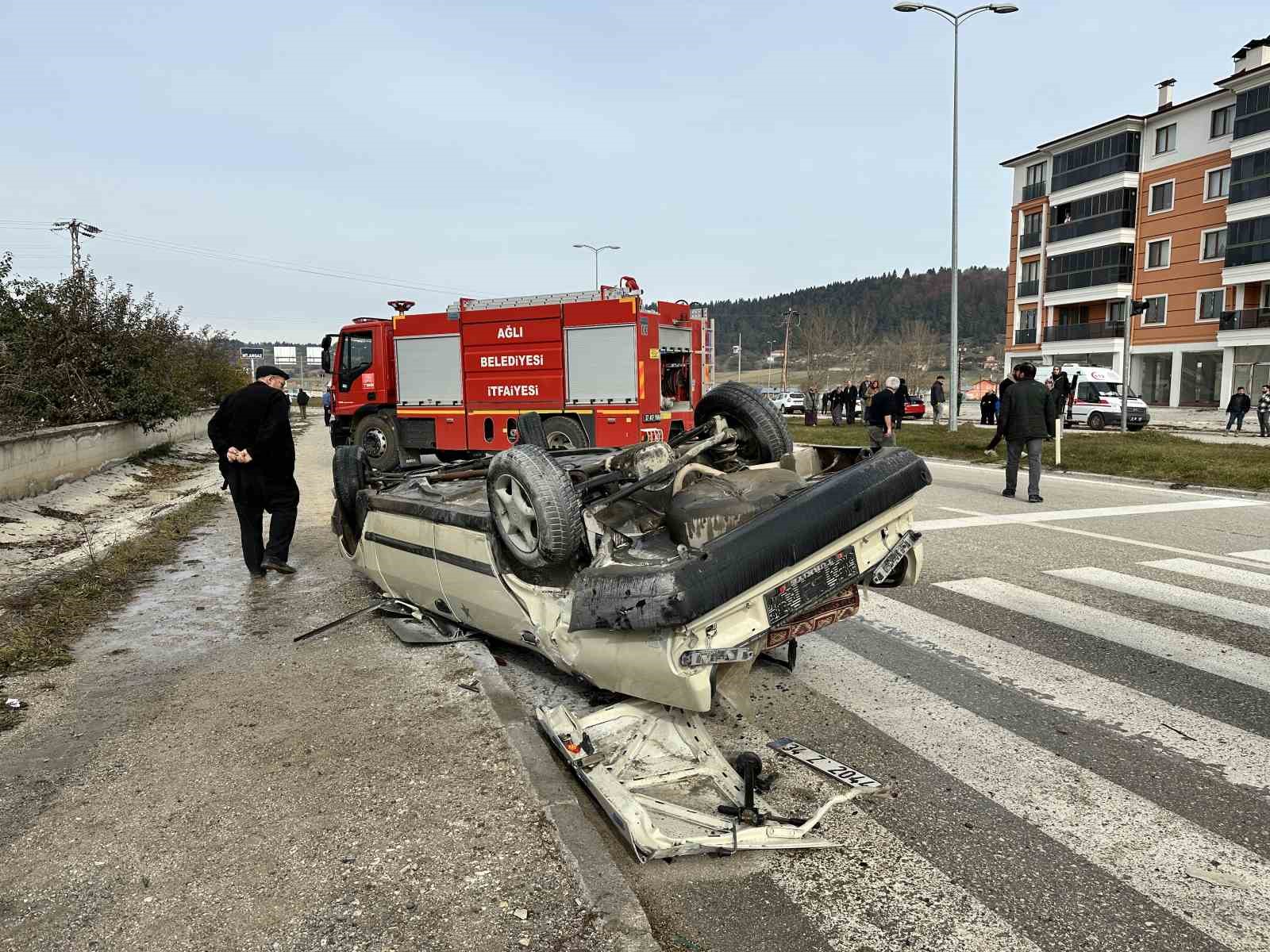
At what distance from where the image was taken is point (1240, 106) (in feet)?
121

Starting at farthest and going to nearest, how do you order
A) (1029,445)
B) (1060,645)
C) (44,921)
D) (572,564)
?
(1029,445)
(1060,645)
(572,564)
(44,921)

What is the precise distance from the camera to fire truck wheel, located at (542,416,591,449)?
14.0 metres

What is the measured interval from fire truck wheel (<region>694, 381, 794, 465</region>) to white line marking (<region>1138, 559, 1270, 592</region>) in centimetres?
406

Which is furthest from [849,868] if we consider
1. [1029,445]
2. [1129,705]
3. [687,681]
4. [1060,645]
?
[1029,445]

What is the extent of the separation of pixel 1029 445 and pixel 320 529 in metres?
8.56

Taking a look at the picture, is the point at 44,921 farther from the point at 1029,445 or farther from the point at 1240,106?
the point at 1240,106

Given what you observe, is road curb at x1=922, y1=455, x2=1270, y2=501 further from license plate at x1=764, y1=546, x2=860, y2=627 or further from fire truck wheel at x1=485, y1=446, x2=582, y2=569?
fire truck wheel at x1=485, y1=446, x2=582, y2=569

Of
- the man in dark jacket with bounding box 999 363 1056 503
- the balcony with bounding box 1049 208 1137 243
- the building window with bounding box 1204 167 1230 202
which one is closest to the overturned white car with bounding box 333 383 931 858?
the man in dark jacket with bounding box 999 363 1056 503

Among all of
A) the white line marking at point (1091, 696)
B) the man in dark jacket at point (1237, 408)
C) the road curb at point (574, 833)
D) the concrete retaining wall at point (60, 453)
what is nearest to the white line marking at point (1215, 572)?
the white line marking at point (1091, 696)

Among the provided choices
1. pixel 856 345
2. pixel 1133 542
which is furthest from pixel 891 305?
pixel 1133 542

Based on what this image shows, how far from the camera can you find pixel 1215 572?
671 centimetres

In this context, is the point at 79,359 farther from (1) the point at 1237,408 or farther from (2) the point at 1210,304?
(2) the point at 1210,304

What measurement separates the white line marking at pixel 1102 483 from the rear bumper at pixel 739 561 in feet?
24.6

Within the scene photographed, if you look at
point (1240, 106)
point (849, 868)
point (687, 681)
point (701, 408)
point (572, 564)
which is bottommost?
point (849, 868)
